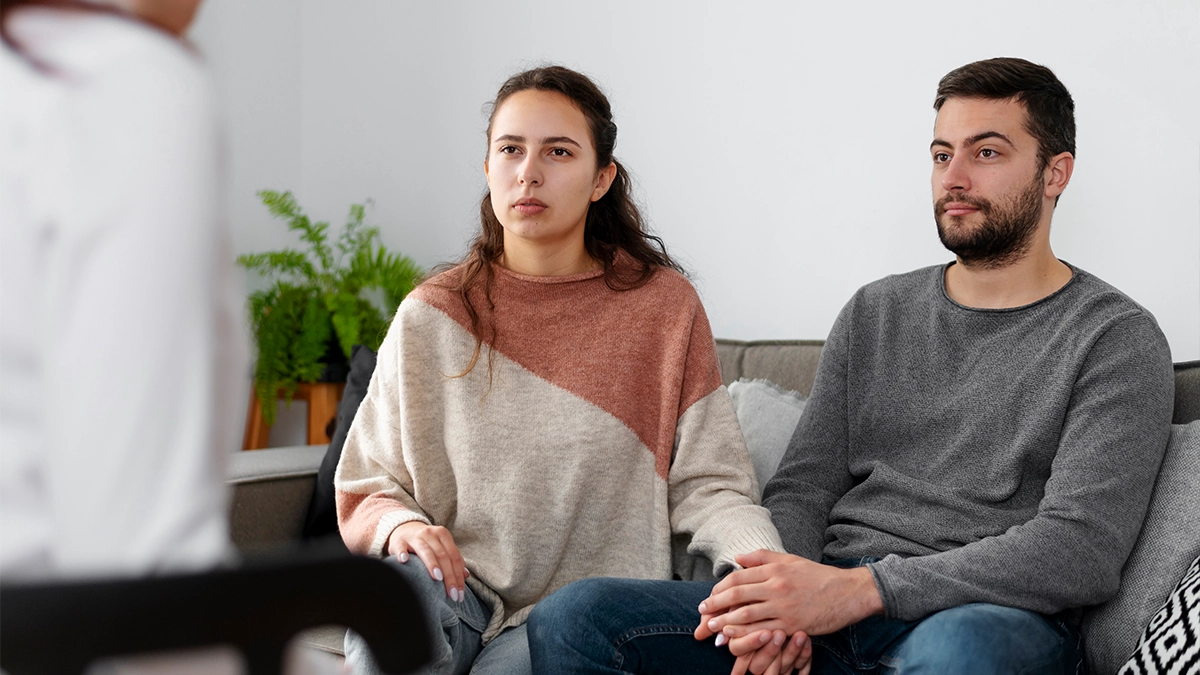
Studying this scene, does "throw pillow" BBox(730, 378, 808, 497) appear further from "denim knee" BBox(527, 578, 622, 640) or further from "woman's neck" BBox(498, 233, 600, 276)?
"denim knee" BBox(527, 578, 622, 640)

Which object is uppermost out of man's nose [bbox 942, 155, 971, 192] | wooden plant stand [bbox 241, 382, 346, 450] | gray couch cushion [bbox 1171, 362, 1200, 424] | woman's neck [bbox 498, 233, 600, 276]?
man's nose [bbox 942, 155, 971, 192]

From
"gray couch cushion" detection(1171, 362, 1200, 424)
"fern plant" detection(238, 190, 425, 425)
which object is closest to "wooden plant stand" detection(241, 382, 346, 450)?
"fern plant" detection(238, 190, 425, 425)

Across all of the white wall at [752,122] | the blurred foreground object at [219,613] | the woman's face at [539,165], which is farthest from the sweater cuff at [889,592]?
the blurred foreground object at [219,613]

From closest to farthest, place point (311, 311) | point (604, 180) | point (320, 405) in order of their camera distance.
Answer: point (604, 180), point (311, 311), point (320, 405)

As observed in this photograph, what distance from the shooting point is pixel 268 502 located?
6.98 ft

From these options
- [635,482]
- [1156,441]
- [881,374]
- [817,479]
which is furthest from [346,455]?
[1156,441]

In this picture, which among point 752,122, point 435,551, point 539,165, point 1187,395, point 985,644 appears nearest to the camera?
point 985,644

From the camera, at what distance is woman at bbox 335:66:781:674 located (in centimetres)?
162

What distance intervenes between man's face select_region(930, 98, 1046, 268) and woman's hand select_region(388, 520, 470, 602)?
2.87ft

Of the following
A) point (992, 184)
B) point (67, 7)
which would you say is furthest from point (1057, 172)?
point (67, 7)

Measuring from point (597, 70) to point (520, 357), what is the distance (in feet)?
4.43

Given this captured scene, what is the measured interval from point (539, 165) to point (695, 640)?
2.47ft

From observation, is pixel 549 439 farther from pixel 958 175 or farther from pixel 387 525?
pixel 958 175

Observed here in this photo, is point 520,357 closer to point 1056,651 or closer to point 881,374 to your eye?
point 881,374
